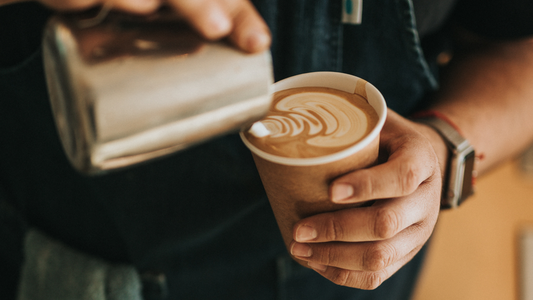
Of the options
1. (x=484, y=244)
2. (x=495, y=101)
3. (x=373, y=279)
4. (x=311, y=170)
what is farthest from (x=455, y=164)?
(x=484, y=244)

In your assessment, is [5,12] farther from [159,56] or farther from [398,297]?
[398,297]

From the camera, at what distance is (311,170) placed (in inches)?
19.2

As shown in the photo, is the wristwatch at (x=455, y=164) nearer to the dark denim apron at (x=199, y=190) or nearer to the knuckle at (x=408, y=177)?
the dark denim apron at (x=199, y=190)

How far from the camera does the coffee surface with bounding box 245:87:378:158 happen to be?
518 millimetres

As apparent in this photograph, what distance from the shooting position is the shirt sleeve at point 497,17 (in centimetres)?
80

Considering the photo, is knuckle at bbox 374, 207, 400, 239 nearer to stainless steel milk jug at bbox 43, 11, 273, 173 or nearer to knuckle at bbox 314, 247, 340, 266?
knuckle at bbox 314, 247, 340, 266

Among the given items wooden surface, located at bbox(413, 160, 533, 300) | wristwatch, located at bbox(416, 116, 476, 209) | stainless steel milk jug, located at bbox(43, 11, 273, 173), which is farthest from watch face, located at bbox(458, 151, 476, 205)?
wooden surface, located at bbox(413, 160, 533, 300)

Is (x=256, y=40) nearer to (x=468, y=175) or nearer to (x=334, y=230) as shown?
(x=334, y=230)

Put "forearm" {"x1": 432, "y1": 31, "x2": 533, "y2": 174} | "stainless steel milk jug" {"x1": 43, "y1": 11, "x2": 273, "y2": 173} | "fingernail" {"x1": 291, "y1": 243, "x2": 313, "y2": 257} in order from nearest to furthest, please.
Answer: "stainless steel milk jug" {"x1": 43, "y1": 11, "x2": 273, "y2": 173} → "fingernail" {"x1": 291, "y1": 243, "x2": 313, "y2": 257} → "forearm" {"x1": 432, "y1": 31, "x2": 533, "y2": 174}

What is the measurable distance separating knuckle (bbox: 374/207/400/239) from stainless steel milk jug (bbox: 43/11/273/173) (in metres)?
0.28

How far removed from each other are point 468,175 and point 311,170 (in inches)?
20.6

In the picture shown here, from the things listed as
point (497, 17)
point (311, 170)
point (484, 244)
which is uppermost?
point (497, 17)

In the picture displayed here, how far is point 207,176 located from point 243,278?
34 cm

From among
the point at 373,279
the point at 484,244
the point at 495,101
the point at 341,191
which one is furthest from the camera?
the point at 484,244
